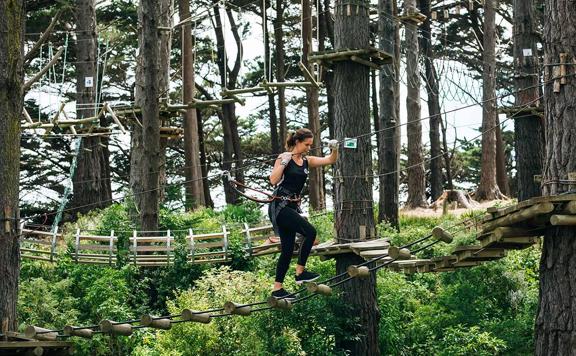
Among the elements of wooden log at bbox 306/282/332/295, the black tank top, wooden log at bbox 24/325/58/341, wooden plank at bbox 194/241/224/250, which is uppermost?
the black tank top

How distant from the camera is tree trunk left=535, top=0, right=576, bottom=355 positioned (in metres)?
8.66

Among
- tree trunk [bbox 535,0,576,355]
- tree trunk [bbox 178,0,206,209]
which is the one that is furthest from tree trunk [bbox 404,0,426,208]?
tree trunk [bbox 535,0,576,355]

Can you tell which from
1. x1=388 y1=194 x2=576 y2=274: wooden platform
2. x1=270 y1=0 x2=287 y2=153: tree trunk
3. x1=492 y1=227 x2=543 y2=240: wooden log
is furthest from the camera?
x1=270 y1=0 x2=287 y2=153: tree trunk

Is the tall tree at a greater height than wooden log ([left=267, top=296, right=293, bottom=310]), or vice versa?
the tall tree

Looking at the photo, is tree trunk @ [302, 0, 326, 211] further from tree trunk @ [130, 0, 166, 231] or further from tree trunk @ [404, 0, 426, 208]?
tree trunk @ [130, 0, 166, 231]

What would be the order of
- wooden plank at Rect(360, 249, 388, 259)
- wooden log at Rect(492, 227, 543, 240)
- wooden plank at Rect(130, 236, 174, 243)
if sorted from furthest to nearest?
wooden plank at Rect(130, 236, 174, 243) → wooden plank at Rect(360, 249, 388, 259) → wooden log at Rect(492, 227, 543, 240)

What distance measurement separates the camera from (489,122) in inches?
880

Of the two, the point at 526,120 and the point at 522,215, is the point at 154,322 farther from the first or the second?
the point at 526,120

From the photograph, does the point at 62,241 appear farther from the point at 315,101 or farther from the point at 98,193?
the point at 315,101

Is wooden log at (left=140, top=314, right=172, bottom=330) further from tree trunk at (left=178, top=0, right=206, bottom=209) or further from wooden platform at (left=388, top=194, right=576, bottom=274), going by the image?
tree trunk at (left=178, top=0, right=206, bottom=209)

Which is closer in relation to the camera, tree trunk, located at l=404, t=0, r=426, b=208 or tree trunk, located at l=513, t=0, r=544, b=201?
tree trunk, located at l=513, t=0, r=544, b=201

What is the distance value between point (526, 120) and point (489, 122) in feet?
24.7

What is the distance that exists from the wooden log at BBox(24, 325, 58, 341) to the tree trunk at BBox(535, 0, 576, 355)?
4.21m

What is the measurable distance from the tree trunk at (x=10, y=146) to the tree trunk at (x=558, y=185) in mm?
4498
